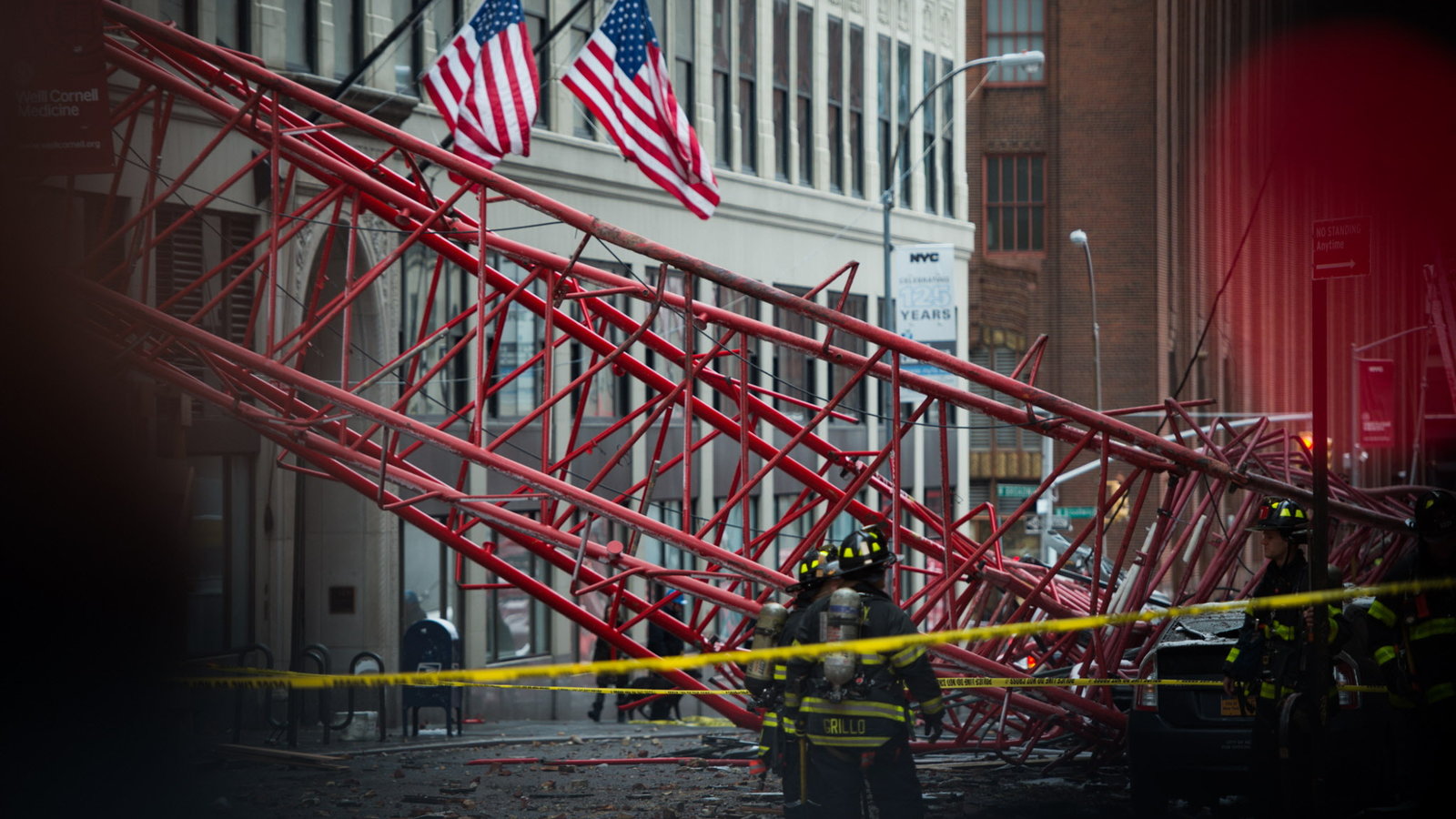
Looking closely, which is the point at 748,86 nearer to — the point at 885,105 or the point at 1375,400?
the point at 885,105

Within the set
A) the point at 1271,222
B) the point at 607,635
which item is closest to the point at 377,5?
the point at 607,635

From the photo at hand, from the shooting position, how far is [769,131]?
30891 millimetres

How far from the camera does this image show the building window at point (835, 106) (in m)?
33.8

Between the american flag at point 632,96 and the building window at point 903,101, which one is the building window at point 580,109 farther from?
the building window at point 903,101

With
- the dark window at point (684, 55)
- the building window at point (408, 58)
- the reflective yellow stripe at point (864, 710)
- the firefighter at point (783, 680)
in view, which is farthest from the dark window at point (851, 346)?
the reflective yellow stripe at point (864, 710)

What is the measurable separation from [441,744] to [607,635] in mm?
4889

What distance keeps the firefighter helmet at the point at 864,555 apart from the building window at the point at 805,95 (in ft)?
77.8

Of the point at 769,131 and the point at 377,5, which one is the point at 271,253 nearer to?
the point at 377,5

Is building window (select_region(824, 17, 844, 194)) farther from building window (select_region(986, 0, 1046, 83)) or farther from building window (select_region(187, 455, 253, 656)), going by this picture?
building window (select_region(986, 0, 1046, 83))

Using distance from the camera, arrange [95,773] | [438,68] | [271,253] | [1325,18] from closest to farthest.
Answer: [95,773], [271,253], [438,68], [1325,18]

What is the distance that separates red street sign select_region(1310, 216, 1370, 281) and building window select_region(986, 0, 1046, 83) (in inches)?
2047

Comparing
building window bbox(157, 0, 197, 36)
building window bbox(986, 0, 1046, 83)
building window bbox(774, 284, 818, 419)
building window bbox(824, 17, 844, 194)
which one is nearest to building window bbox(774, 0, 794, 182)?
building window bbox(824, 17, 844, 194)

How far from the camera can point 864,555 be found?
9.24 metres

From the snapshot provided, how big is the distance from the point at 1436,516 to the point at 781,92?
2321 centimetres
